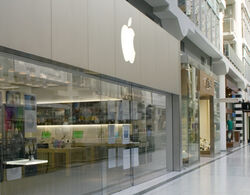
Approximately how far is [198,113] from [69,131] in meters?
9.12

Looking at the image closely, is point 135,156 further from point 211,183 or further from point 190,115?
point 190,115

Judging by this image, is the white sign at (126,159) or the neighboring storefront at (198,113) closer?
the white sign at (126,159)

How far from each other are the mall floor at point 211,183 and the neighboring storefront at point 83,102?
0.92 metres

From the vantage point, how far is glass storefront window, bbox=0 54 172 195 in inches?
226

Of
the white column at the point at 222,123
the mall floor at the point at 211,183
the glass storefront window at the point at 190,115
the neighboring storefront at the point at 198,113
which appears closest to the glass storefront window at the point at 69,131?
the mall floor at the point at 211,183

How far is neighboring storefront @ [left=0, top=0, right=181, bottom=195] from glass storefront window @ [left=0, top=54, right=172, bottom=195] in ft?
0.05

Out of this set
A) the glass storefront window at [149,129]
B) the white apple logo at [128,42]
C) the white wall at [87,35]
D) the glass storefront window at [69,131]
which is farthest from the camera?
the glass storefront window at [149,129]

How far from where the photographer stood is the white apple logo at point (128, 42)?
8.64 m

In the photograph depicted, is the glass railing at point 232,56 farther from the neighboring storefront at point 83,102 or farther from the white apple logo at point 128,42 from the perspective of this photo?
the white apple logo at point 128,42

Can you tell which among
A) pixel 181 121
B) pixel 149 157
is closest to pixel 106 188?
pixel 149 157

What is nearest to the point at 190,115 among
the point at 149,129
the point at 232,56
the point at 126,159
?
the point at 149,129

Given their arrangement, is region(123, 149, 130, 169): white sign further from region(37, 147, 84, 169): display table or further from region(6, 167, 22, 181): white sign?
region(6, 167, 22, 181): white sign

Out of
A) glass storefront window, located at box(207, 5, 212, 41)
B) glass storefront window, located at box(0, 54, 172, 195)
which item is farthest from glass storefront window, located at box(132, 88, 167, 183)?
glass storefront window, located at box(207, 5, 212, 41)

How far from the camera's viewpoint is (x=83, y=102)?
772 cm
